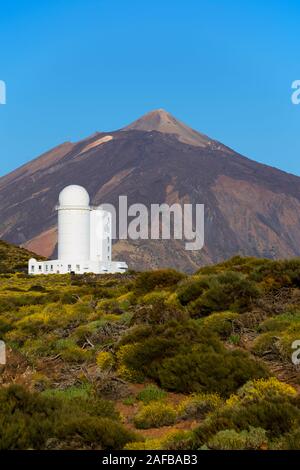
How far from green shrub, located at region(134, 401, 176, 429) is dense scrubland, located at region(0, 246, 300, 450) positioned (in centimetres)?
1

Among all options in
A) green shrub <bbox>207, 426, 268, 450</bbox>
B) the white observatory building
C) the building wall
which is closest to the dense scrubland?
green shrub <bbox>207, 426, 268, 450</bbox>

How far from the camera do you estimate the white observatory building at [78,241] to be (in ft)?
206

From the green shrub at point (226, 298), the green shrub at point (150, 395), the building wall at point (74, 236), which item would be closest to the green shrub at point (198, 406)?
the green shrub at point (150, 395)

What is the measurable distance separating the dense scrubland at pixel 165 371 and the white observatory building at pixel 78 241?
131 feet

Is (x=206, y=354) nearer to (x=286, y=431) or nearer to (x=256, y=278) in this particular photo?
(x=286, y=431)

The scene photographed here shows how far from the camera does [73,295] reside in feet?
91.5

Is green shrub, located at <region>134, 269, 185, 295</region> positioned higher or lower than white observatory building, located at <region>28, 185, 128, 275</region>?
lower

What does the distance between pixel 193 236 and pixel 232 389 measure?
188235mm

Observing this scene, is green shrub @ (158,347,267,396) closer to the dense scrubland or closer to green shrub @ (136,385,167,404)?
the dense scrubland

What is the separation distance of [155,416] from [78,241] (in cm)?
5412

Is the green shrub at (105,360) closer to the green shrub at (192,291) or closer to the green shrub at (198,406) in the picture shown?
the green shrub at (198,406)

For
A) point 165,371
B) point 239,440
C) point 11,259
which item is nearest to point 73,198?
point 11,259

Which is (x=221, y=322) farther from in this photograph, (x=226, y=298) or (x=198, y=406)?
(x=198, y=406)

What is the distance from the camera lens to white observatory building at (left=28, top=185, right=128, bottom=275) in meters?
62.9
